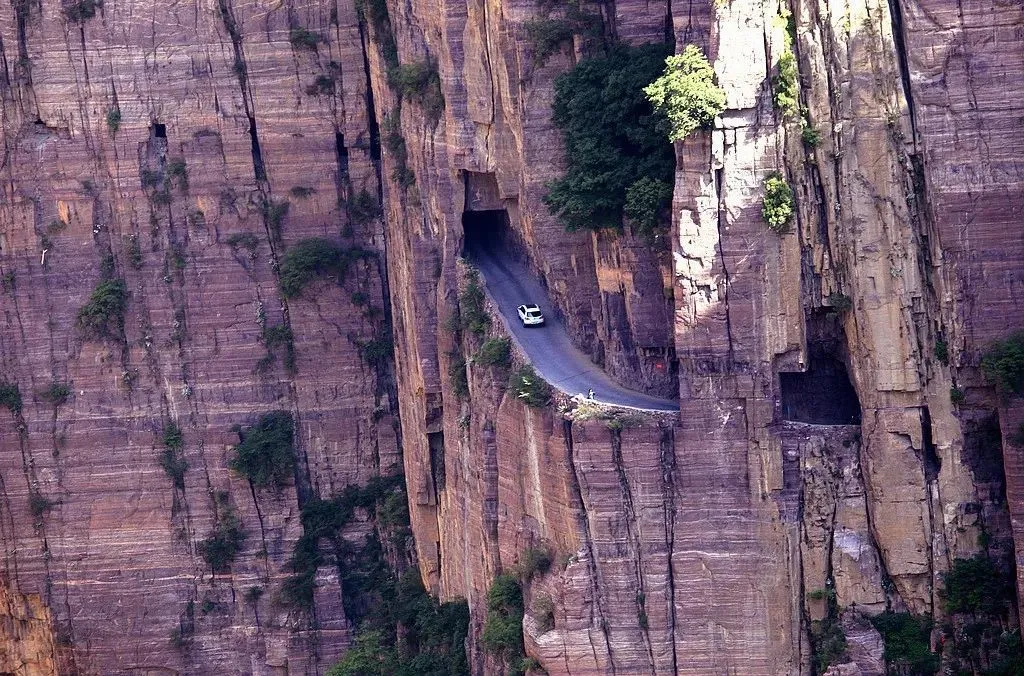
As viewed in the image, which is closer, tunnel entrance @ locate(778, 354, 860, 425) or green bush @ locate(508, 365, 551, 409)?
tunnel entrance @ locate(778, 354, 860, 425)

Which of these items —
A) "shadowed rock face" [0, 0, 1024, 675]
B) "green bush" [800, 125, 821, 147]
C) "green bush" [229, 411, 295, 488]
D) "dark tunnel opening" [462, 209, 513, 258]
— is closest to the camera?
"shadowed rock face" [0, 0, 1024, 675]

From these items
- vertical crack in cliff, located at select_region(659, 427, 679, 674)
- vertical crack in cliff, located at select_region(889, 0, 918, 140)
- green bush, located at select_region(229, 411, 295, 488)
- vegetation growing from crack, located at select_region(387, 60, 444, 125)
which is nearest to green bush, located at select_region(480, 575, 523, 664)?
vertical crack in cliff, located at select_region(659, 427, 679, 674)

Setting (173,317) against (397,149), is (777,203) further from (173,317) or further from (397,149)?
(173,317)

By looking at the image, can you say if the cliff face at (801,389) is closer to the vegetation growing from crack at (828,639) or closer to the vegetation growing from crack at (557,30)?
the vegetation growing from crack at (828,639)

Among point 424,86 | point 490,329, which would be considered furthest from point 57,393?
point 490,329

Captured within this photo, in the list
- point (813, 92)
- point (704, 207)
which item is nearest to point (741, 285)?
point (704, 207)

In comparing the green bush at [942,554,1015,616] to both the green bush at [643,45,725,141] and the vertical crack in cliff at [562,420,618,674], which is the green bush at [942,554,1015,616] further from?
the green bush at [643,45,725,141]
